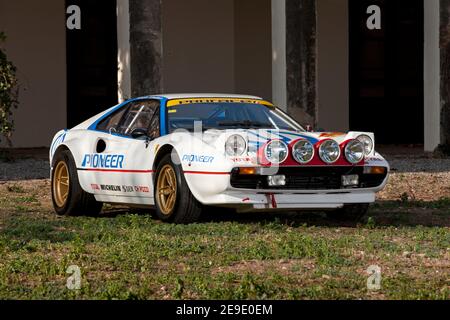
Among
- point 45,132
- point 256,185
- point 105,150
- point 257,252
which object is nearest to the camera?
point 257,252

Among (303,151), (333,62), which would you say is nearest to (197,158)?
(303,151)

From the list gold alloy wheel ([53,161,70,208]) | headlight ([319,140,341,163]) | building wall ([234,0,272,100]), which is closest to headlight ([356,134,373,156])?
headlight ([319,140,341,163])

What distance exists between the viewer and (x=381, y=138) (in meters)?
21.1

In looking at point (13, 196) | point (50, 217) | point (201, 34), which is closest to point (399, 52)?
point (201, 34)

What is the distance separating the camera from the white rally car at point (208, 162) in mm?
9188

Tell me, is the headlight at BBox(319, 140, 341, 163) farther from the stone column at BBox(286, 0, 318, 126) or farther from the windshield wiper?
the stone column at BBox(286, 0, 318, 126)

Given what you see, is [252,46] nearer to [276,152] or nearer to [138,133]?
[138,133]

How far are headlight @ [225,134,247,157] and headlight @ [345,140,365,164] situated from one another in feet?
2.98

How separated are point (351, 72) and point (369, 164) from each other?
11.6 m

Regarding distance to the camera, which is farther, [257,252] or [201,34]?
[201,34]

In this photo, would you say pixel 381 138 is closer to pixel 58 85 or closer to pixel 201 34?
pixel 201 34

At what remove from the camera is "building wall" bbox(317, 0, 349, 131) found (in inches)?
816

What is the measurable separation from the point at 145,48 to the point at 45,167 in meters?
2.17

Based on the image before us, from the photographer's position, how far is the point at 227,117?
10281 millimetres
